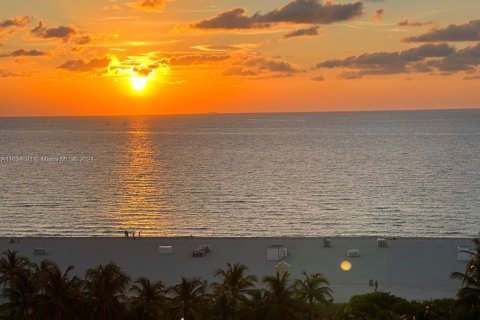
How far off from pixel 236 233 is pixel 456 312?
178ft

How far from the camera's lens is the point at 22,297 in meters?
33.7

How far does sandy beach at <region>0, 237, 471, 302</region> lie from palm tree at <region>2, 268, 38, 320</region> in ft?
61.8

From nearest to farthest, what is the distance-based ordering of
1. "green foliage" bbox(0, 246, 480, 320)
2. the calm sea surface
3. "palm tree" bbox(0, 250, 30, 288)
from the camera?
"green foliage" bbox(0, 246, 480, 320), "palm tree" bbox(0, 250, 30, 288), the calm sea surface

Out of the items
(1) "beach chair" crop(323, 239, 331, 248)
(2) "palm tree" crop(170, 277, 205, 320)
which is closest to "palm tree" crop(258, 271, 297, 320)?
(2) "palm tree" crop(170, 277, 205, 320)

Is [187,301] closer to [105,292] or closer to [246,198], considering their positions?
[105,292]

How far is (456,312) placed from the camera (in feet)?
111

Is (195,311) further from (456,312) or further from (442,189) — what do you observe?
(442,189)

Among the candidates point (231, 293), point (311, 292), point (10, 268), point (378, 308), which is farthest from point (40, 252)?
point (378, 308)

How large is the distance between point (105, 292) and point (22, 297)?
450 centimetres

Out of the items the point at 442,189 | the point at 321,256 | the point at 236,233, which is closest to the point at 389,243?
the point at 321,256

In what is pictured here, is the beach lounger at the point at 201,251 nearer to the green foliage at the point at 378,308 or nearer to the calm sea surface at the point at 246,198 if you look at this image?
the green foliage at the point at 378,308

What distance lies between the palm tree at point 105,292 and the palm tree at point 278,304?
7292 millimetres

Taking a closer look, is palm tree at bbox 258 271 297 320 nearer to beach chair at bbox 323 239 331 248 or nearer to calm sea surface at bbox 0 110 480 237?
beach chair at bbox 323 239 331 248

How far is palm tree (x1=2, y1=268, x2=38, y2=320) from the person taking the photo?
33344mm
